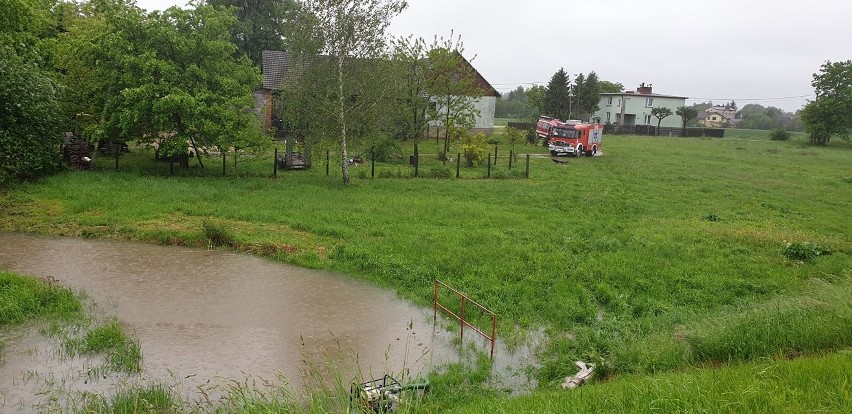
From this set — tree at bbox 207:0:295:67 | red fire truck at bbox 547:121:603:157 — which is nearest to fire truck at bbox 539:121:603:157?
red fire truck at bbox 547:121:603:157

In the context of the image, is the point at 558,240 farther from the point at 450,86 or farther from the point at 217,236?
the point at 450,86

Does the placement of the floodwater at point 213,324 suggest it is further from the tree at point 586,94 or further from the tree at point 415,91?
the tree at point 586,94

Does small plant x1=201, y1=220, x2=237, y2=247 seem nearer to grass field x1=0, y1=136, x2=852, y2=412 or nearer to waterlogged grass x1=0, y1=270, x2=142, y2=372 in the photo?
grass field x1=0, y1=136, x2=852, y2=412

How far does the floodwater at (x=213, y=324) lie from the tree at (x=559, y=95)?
5338 cm

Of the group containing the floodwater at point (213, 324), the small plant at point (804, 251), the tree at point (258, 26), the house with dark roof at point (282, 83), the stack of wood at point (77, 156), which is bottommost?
the floodwater at point (213, 324)

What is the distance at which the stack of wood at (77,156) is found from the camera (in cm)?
2028

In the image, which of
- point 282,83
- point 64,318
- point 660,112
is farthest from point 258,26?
point 660,112

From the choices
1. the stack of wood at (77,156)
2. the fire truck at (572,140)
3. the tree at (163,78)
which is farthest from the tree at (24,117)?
the fire truck at (572,140)

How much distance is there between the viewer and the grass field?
780 centimetres

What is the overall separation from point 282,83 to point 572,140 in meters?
18.2

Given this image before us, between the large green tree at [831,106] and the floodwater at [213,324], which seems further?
the large green tree at [831,106]

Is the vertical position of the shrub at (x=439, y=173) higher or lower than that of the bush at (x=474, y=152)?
lower

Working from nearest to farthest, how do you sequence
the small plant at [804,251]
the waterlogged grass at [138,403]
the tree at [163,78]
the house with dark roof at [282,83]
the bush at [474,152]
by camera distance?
the waterlogged grass at [138,403] → the small plant at [804,251] → the tree at [163,78] → the house with dark roof at [282,83] → the bush at [474,152]

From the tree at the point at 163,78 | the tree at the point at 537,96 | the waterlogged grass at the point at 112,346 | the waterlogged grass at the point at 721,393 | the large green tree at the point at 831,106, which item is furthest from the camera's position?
the tree at the point at 537,96
